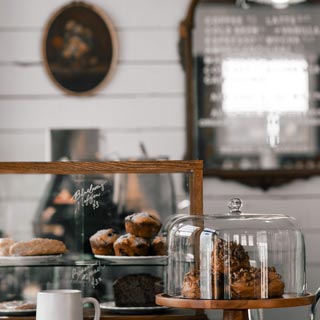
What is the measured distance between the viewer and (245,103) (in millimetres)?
3260

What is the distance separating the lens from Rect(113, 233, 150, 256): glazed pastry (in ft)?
7.50

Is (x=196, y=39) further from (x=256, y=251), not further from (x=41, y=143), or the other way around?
(x=256, y=251)

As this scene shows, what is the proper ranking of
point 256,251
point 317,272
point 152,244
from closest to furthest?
point 256,251 < point 152,244 < point 317,272

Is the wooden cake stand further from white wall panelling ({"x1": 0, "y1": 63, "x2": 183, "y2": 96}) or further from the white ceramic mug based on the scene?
white wall panelling ({"x1": 0, "y1": 63, "x2": 183, "y2": 96})

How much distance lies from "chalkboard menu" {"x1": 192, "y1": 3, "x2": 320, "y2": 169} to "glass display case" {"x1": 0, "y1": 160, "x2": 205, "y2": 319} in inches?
37.2

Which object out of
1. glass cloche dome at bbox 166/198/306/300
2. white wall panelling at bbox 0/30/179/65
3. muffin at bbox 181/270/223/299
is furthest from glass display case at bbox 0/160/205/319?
white wall panelling at bbox 0/30/179/65

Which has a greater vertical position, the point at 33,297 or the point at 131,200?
the point at 131,200

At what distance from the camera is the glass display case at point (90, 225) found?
2.30 metres

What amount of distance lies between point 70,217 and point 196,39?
120 cm

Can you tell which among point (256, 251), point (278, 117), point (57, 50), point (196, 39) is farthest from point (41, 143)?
point (256, 251)

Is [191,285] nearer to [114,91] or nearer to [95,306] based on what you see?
[95,306]

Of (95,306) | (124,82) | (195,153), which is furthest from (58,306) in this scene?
(124,82)

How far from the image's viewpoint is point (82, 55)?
3.30 m

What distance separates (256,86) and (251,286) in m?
1.39
